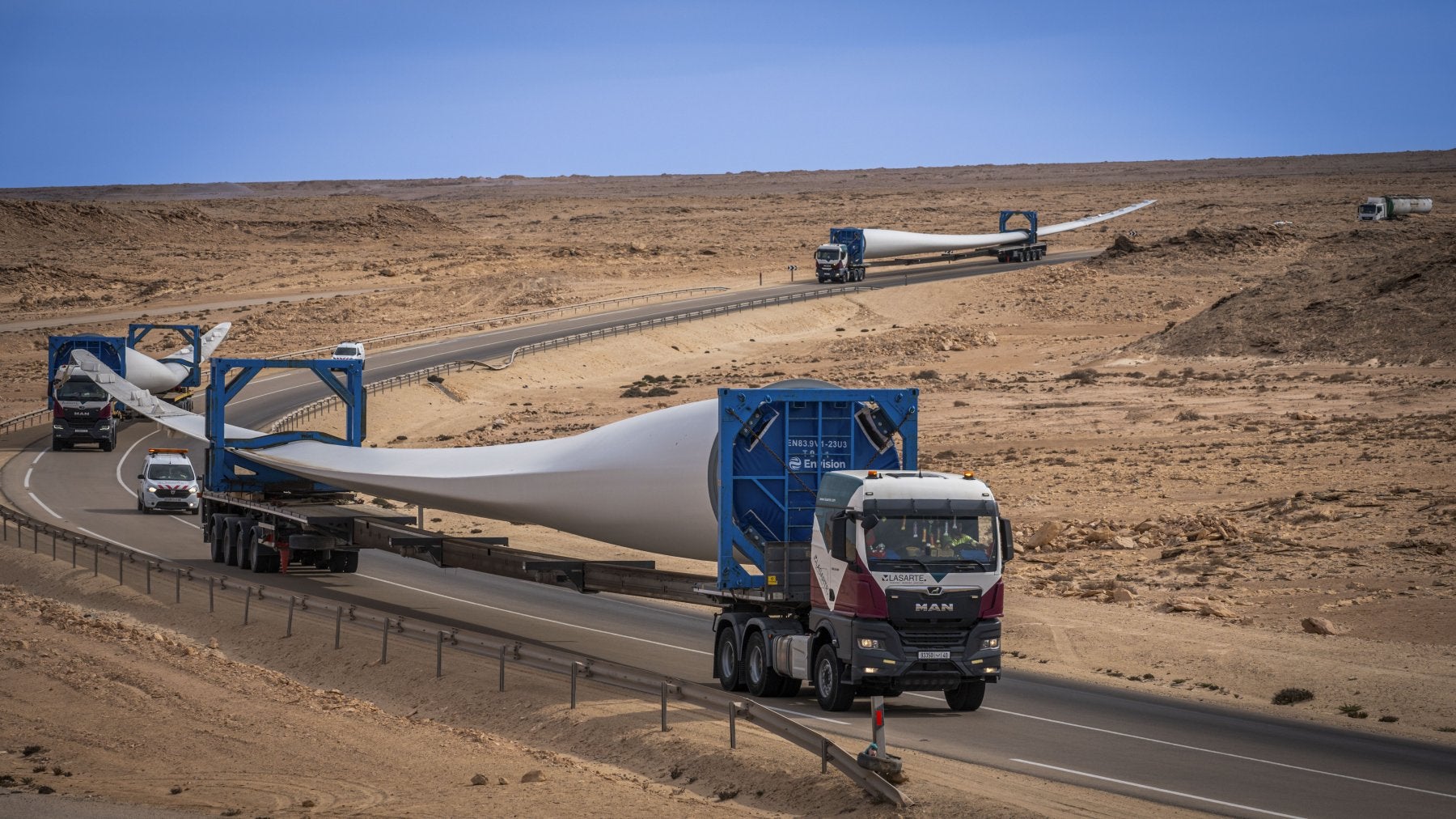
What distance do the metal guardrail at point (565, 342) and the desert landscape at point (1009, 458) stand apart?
142cm

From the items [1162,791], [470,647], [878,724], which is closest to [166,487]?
[470,647]

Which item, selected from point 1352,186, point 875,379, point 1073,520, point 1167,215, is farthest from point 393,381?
point 1352,186

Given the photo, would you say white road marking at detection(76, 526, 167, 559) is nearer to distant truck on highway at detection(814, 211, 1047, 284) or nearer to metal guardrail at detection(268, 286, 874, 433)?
metal guardrail at detection(268, 286, 874, 433)

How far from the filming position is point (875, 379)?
71875mm

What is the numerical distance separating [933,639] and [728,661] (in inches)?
161

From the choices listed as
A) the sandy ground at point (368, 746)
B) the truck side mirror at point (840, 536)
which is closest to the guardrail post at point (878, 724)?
the sandy ground at point (368, 746)

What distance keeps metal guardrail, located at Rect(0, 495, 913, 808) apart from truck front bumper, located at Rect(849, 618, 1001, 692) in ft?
5.46

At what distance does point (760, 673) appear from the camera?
22297 millimetres

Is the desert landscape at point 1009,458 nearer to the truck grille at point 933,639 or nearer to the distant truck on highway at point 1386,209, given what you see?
the truck grille at point 933,639

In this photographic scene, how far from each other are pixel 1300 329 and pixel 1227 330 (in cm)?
370

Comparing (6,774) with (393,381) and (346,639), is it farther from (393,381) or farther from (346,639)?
(393,381)

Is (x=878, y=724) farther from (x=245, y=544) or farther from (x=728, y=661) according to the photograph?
(x=245, y=544)

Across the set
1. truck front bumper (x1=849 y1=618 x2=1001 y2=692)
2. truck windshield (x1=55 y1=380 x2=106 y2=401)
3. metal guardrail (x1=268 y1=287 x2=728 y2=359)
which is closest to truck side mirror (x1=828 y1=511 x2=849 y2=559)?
truck front bumper (x1=849 y1=618 x2=1001 y2=692)

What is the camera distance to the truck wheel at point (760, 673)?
872 inches
